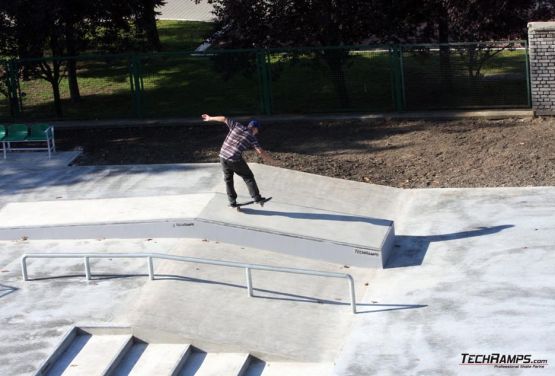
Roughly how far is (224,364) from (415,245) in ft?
15.9

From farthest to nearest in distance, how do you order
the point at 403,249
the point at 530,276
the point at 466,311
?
the point at 403,249 < the point at 530,276 < the point at 466,311

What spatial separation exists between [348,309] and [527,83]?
11186 millimetres

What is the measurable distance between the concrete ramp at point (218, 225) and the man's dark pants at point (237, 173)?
299 mm

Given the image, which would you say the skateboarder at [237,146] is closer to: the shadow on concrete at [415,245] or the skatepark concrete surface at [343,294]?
the skatepark concrete surface at [343,294]

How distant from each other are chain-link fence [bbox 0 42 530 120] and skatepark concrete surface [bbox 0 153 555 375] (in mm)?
5641

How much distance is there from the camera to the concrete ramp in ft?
49.7

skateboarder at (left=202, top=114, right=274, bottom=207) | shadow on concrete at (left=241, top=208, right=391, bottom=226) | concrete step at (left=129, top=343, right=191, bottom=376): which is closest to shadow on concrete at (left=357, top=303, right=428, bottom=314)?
shadow on concrete at (left=241, top=208, right=391, bottom=226)

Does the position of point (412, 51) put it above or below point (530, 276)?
above

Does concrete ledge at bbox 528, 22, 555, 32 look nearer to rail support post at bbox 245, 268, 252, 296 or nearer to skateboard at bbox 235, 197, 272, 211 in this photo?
skateboard at bbox 235, 197, 272, 211

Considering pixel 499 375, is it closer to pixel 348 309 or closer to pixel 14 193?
pixel 348 309

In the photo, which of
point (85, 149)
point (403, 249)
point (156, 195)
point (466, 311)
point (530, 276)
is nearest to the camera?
point (466, 311)

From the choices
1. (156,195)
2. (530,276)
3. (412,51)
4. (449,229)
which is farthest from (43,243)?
(412,51)

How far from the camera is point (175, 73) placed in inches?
1029

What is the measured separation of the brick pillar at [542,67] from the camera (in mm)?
22078
